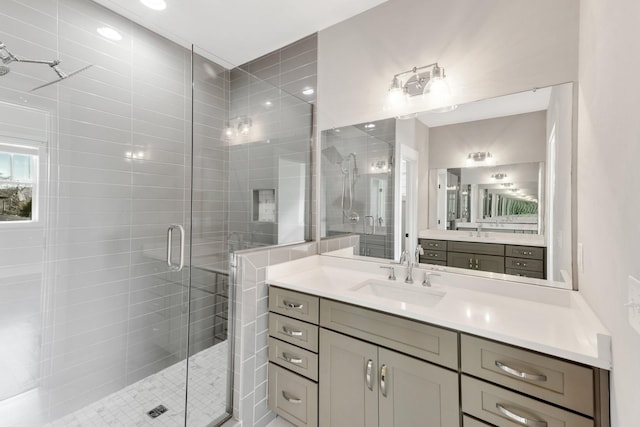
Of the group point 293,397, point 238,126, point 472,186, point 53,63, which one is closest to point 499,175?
point 472,186

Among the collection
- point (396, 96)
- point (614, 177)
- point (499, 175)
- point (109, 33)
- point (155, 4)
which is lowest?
point (614, 177)

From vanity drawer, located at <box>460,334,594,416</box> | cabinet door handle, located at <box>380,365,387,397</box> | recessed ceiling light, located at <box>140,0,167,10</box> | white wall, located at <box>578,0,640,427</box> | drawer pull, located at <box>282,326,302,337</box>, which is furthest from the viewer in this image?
recessed ceiling light, located at <box>140,0,167,10</box>

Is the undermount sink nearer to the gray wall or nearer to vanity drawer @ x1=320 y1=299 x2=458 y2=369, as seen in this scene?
vanity drawer @ x1=320 y1=299 x2=458 y2=369

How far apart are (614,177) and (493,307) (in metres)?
0.75

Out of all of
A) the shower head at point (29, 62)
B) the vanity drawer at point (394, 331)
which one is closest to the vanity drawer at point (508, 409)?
Result: the vanity drawer at point (394, 331)

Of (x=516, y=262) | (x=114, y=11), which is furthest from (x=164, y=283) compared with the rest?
(x=516, y=262)

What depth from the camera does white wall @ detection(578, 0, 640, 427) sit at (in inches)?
26.2

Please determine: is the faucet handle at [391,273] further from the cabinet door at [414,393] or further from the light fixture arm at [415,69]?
the light fixture arm at [415,69]

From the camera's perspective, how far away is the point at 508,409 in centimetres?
100

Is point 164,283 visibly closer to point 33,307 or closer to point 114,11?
point 33,307

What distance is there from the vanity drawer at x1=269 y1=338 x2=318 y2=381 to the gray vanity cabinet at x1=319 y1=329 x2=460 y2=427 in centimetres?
6

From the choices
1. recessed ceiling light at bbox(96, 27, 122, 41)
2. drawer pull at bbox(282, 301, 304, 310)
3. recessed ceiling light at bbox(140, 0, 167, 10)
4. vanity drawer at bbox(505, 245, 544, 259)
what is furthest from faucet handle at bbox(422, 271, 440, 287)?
recessed ceiling light at bbox(96, 27, 122, 41)

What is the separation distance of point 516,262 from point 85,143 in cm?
279

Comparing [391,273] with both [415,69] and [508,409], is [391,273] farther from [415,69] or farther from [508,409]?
[415,69]
